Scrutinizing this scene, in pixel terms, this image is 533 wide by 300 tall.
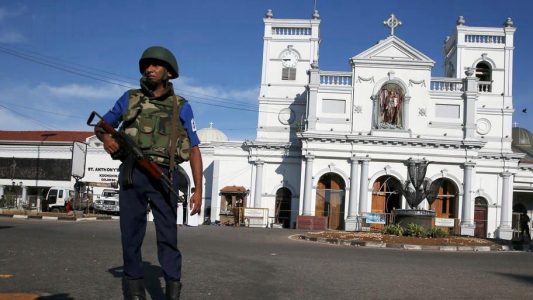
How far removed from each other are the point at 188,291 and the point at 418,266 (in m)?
5.84

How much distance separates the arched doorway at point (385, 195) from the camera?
3919 cm

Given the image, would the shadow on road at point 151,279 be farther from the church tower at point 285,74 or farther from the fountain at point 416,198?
the church tower at point 285,74

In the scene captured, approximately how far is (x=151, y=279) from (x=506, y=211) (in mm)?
38637

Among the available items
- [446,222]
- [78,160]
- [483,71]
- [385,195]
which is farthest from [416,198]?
[78,160]

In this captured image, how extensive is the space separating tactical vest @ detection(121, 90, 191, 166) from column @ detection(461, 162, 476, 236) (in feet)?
117

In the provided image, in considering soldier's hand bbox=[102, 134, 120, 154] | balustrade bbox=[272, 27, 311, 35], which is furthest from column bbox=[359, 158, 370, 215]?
soldier's hand bbox=[102, 134, 120, 154]

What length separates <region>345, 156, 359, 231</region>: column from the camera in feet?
123

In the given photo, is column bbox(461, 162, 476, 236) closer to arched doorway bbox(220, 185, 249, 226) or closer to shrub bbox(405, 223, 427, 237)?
arched doorway bbox(220, 185, 249, 226)

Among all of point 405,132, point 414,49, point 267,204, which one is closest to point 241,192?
point 267,204

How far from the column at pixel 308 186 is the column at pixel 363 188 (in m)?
3.28

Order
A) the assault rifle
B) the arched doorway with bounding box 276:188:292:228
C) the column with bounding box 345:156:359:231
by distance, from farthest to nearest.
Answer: the arched doorway with bounding box 276:188:292:228 → the column with bounding box 345:156:359:231 → the assault rifle

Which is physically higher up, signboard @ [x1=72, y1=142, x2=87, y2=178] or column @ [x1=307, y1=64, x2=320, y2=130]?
column @ [x1=307, y1=64, x2=320, y2=130]

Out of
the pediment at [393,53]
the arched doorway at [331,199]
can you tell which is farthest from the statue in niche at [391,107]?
the arched doorway at [331,199]

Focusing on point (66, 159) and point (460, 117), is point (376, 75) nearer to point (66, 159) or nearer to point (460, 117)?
point (460, 117)
